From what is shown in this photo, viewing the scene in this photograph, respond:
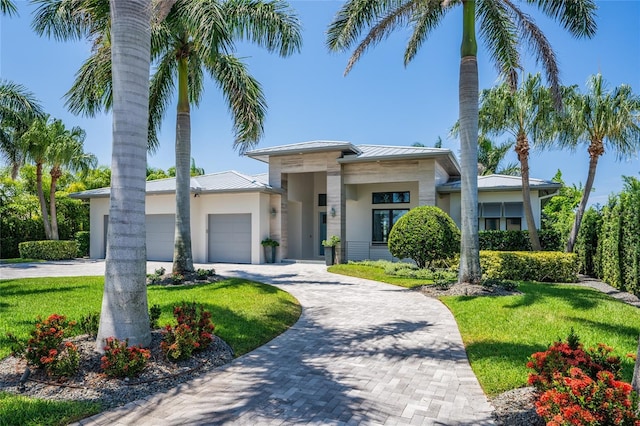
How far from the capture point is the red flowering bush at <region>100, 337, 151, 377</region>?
479 cm

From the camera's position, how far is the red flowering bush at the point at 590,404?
3.08 m

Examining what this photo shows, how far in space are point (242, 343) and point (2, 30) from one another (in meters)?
15.1

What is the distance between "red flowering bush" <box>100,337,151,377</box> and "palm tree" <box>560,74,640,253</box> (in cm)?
1849

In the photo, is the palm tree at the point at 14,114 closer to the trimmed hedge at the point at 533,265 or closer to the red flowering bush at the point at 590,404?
the trimmed hedge at the point at 533,265

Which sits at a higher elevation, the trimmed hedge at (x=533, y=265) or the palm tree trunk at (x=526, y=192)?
the palm tree trunk at (x=526, y=192)

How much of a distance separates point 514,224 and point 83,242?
27.1 metres

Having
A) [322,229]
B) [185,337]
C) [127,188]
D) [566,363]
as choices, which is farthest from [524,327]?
[322,229]

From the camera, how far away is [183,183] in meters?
13.3

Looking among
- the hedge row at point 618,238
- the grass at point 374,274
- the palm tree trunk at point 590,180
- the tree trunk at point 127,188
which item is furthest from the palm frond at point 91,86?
the palm tree trunk at point 590,180

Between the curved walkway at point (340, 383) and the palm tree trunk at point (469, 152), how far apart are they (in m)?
3.20

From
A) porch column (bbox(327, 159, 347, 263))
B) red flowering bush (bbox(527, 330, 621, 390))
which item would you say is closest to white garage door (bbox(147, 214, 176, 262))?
porch column (bbox(327, 159, 347, 263))

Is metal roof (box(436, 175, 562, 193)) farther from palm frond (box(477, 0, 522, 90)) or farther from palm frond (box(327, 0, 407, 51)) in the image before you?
palm frond (box(327, 0, 407, 51))

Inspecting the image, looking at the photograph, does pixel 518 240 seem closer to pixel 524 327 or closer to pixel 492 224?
pixel 492 224

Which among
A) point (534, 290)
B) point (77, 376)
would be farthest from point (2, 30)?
point (534, 290)
